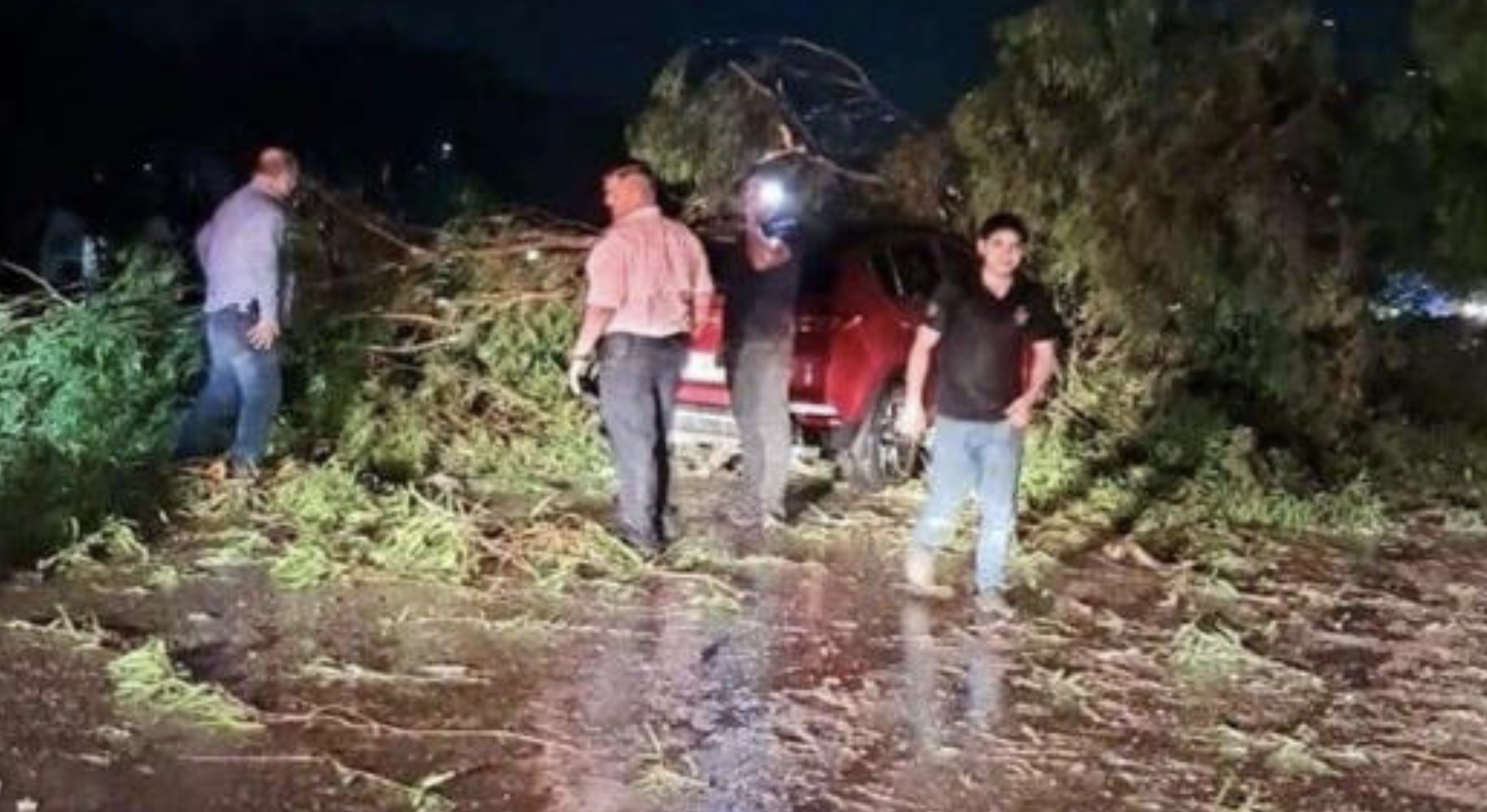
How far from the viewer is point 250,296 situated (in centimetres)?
1111

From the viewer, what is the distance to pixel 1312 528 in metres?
12.9

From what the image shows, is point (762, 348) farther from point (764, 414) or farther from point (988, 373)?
point (988, 373)

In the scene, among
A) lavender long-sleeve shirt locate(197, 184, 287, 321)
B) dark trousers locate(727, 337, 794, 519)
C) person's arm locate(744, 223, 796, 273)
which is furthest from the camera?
dark trousers locate(727, 337, 794, 519)

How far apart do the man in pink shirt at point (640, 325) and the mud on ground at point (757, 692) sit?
1.37 feet

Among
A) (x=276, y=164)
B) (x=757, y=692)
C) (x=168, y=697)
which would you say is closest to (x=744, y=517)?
(x=276, y=164)

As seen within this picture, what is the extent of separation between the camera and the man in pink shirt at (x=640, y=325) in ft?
33.6

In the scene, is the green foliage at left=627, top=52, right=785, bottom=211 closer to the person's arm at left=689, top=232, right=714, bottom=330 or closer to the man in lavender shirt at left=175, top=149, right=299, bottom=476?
the man in lavender shirt at left=175, top=149, right=299, bottom=476

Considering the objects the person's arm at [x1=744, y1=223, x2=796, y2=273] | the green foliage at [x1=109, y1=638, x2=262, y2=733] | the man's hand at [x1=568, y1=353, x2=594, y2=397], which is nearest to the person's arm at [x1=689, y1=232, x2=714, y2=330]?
the man's hand at [x1=568, y1=353, x2=594, y2=397]

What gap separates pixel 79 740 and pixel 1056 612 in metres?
4.30

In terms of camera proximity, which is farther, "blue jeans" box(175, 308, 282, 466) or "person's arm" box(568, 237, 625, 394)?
"blue jeans" box(175, 308, 282, 466)

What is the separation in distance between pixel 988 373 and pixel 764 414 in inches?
84.6

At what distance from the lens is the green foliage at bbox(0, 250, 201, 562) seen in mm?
10391

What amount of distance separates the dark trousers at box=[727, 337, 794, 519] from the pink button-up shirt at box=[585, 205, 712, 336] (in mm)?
1060

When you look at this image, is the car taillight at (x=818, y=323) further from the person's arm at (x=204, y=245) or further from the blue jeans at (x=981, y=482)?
the person's arm at (x=204, y=245)
